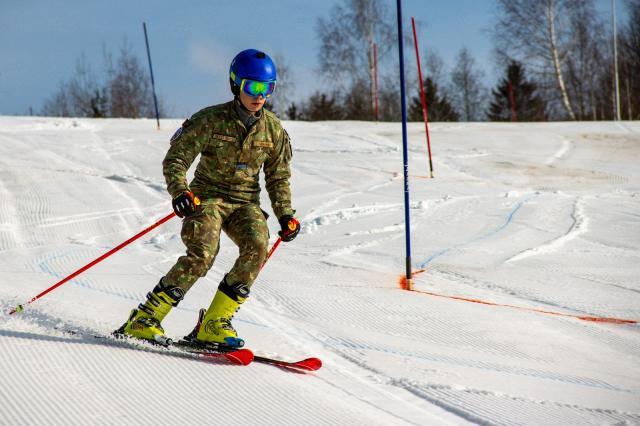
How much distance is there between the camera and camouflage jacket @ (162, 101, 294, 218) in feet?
11.6

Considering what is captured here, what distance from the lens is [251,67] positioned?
3.48 meters

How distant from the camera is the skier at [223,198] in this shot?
11.3 ft

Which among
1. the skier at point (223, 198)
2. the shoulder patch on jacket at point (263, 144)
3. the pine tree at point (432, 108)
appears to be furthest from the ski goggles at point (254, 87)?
the pine tree at point (432, 108)

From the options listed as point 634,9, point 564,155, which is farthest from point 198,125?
point 634,9

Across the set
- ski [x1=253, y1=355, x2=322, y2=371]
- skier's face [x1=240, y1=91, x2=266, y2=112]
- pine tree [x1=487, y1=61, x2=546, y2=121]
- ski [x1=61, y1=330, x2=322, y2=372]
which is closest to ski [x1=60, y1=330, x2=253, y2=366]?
ski [x1=61, y1=330, x2=322, y2=372]

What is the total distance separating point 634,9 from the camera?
4506cm

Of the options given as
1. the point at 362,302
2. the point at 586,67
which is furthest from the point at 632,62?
the point at 362,302

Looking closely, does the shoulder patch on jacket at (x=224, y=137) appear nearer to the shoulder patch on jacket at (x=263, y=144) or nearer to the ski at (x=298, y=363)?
the shoulder patch on jacket at (x=263, y=144)

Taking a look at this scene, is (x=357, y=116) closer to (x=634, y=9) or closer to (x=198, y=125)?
(x=634, y=9)

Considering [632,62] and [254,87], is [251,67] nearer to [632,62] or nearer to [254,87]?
[254,87]

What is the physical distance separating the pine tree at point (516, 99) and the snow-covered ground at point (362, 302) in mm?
34323

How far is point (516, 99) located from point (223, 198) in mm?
45405

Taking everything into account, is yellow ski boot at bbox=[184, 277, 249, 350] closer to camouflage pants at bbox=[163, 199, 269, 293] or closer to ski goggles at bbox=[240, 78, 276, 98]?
camouflage pants at bbox=[163, 199, 269, 293]

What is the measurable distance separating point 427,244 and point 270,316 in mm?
3154
